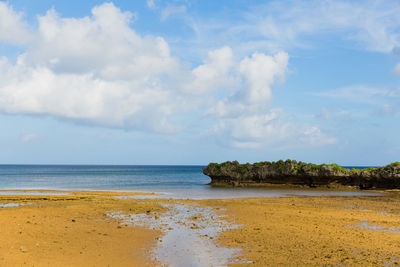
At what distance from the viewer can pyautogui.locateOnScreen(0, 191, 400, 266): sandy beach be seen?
12.3 metres

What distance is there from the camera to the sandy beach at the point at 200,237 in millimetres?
12328

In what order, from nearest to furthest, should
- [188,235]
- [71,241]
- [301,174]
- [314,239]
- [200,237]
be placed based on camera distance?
[71,241] → [314,239] → [200,237] → [188,235] → [301,174]

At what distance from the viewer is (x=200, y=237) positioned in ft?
53.1

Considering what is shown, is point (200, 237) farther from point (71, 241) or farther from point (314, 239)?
point (71, 241)

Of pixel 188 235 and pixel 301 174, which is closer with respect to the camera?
pixel 188 235

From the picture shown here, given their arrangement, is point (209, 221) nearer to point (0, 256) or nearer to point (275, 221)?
point (275, 221)

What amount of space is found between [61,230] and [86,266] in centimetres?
674

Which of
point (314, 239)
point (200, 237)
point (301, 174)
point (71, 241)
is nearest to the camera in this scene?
point (71, 241)

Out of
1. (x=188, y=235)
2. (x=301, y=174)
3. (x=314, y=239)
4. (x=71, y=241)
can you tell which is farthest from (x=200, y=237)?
(x=301, y=174)

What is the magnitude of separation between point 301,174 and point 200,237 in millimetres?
45584

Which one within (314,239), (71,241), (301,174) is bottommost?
(71,241)

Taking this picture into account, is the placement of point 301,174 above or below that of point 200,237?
above

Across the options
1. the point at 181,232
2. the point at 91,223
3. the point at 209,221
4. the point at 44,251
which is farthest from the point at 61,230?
the point at 209,221

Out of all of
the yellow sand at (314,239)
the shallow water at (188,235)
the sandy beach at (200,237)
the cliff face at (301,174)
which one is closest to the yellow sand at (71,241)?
the sandy beach at (200,237)
